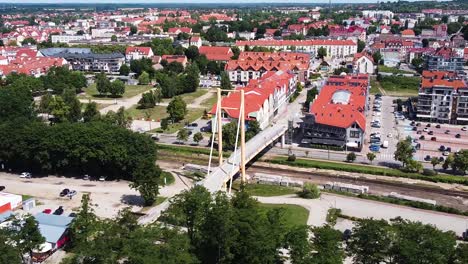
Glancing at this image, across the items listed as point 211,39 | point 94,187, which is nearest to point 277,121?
point 94,187

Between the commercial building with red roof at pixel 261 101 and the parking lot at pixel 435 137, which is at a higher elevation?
the commercial building with red roof at pixel 261 101

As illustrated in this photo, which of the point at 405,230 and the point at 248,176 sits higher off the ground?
the point at 405,230

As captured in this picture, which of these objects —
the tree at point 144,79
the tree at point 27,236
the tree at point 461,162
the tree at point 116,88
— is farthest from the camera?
the tree at point 144,79

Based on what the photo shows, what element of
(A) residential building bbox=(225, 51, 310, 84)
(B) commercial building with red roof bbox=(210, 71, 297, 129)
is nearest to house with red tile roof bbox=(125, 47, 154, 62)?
(A) residential building bbox=(225, 51, 310, 84)

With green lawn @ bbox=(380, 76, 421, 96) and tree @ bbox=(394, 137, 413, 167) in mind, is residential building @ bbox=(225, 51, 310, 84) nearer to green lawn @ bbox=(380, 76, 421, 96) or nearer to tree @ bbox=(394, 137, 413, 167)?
green lawn @ bbox=(380, 76, 421, 96)

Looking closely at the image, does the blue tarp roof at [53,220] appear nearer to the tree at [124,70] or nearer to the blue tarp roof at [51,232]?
the blue tarp roof at [51,232]

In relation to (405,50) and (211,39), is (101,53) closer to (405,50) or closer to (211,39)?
(211,39)

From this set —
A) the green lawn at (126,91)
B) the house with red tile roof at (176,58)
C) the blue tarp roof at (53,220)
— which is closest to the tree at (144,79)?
the green lawn at (126,91)
